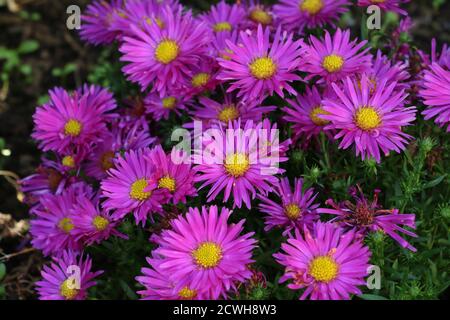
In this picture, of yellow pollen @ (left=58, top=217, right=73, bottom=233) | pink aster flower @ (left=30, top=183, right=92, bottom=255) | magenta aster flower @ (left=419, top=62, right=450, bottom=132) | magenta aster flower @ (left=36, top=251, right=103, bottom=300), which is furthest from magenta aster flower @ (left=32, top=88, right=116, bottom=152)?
magenta aster flower @ (left=419, top=62, right=450, bottom=132)

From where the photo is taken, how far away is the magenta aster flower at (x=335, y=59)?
2.47 m

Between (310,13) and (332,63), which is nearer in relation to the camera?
(332,63)

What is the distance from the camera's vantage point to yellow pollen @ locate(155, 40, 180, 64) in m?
2.70

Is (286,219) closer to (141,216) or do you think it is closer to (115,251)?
(141,216)

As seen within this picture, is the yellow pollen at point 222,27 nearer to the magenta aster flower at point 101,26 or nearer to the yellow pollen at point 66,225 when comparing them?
the magenta aster flower at point 101,26

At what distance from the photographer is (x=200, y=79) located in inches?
104

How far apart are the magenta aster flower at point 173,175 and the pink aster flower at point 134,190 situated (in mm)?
28

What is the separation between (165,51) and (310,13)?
2.34ft

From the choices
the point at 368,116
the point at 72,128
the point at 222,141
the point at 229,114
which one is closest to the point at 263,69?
the point at 229,114

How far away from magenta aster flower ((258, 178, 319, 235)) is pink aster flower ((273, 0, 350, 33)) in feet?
2.76

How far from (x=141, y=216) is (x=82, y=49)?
243 cm

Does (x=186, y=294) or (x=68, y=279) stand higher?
(x=68, y=279)

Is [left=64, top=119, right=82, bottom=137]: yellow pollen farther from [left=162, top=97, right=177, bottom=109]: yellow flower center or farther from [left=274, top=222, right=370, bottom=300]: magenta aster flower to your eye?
[left=274, top=222, right=370, bottom=300]: magenta aster flower

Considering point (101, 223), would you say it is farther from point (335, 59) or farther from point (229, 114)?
point (335, 59)
